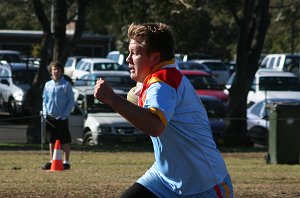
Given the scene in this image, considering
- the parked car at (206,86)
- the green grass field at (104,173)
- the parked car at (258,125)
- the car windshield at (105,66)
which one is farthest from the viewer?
the car windshield at (105,66)

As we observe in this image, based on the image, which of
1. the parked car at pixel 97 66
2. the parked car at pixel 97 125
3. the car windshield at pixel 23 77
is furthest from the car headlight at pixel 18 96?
the parked car at pixel 97 66

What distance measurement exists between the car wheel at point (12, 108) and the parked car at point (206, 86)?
6093mm

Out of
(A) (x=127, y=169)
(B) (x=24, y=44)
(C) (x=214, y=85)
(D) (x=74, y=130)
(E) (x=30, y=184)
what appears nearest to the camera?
(E) (x=30, y=184)

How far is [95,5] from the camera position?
2383cm

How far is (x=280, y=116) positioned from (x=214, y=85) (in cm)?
1280

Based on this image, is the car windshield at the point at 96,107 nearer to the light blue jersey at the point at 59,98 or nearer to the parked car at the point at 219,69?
the light blue jersey at the point at 59,98

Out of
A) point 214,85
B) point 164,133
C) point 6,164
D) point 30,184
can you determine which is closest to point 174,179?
point 164,133

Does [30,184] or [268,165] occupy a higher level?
[30,184]

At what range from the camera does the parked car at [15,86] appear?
1131 inches

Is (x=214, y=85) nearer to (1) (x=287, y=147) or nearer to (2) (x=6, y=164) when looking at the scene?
(1) (x=287, y=147)

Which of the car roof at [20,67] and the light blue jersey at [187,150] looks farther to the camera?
the car roof at [20,67]

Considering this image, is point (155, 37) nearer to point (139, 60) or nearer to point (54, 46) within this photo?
point (139, 60)

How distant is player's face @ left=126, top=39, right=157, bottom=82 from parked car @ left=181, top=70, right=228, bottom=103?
23.6 m

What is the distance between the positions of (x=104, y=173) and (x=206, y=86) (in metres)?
16.6
